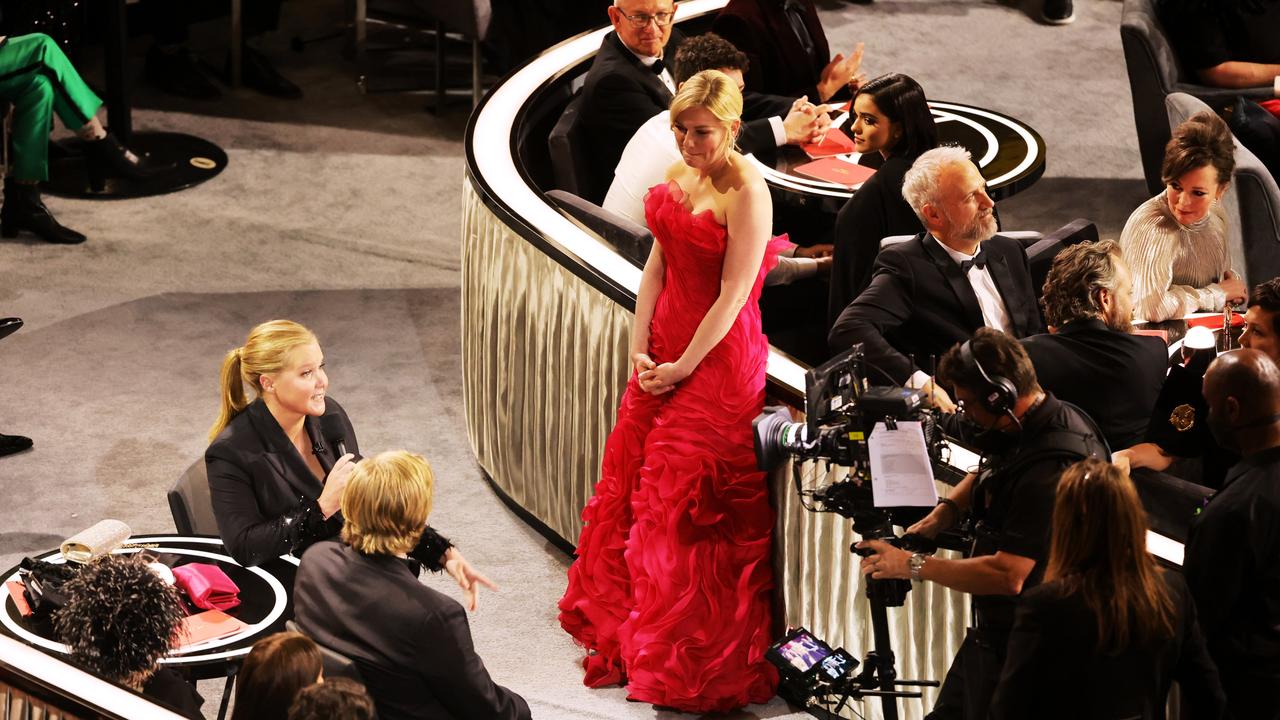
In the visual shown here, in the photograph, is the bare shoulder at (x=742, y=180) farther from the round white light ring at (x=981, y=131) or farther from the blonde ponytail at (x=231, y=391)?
the round white light ring at (x=981, y=131)

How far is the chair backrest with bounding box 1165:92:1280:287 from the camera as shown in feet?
19.2

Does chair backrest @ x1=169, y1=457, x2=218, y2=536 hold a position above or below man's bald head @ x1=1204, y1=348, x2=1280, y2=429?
below

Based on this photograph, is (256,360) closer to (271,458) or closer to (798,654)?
(271,458)

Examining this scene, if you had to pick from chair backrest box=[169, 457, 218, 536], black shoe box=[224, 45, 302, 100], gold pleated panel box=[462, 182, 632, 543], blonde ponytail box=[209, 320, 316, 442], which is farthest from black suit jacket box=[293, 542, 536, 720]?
black shoe box=[224, 45, 302, 100]

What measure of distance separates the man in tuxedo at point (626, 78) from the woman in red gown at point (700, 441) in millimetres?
1478

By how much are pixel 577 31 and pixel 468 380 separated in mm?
3540

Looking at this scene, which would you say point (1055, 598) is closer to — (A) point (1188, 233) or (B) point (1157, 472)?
(B) point (1157, 472)

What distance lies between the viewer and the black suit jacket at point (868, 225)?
467cm

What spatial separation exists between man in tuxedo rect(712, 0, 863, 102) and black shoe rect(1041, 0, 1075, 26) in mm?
3764

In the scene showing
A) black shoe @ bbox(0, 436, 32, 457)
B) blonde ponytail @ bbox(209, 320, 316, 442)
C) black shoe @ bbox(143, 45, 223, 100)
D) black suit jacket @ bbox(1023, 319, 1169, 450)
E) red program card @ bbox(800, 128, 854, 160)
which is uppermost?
black suit jacket @ bbox(1023, 319, 1169, 450)

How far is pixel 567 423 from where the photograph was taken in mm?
4887

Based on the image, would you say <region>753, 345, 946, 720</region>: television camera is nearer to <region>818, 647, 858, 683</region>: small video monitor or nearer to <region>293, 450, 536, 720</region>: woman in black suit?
<region>818, 647, 858, 683</region>: small video monitor

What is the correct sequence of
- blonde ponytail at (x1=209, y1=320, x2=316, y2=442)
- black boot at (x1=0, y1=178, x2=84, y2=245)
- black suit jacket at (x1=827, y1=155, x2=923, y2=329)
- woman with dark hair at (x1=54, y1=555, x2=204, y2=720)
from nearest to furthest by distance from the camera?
1. woman with dark hair at (x1=54, y1=555, x2=204, y2=720)
2. blonde ponytail at (x1=209, y1=320, x2=316, y2=442)
3. black suit jacket at (x1=827, y1=155, x2=923, y2=329)
4. black boot at (x1=0, y1=178, x2=84, y2=245)

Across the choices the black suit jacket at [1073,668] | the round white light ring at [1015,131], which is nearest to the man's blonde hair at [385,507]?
the black suit jacket at [1073,668]
